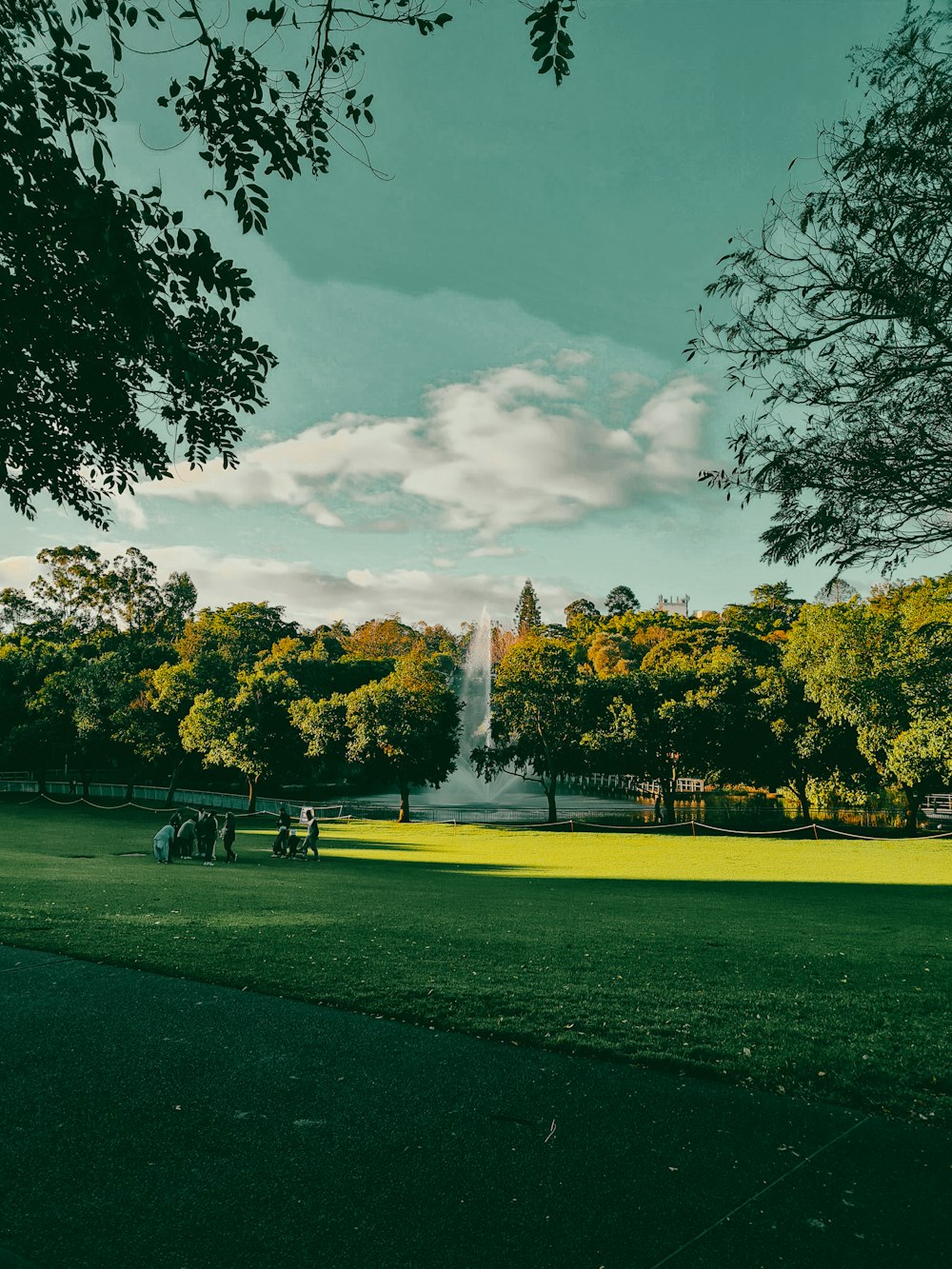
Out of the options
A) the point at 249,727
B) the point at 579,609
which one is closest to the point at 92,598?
the point at 249,727

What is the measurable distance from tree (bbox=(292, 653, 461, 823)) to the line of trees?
91 mm

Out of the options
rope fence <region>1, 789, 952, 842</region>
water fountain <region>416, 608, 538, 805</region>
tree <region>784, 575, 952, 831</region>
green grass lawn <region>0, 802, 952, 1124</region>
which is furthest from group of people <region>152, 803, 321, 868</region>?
water fountain <region>416, 608, 538, 805</region>

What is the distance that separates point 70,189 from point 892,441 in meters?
7.19

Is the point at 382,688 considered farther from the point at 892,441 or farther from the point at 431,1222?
the point at 431,1222

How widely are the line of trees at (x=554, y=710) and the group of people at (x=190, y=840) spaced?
16730mm

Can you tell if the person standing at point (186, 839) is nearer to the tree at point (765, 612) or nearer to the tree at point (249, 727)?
the tree at point (249, 727)

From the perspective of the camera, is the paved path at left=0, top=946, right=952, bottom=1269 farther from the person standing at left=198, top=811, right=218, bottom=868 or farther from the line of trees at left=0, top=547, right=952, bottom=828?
the line of trees at left=0, top=547, right=952, bottom=828

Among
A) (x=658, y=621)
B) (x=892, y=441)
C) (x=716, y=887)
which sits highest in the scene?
(x=658, y=621)

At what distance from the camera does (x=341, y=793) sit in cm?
6525

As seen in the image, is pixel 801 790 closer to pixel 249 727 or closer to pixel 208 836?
pixel 249 727

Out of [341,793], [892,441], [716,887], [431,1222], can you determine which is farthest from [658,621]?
[431,1222]

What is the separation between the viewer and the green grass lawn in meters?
5.91

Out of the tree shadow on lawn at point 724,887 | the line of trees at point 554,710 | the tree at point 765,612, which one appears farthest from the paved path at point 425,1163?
the tree at point 765,612

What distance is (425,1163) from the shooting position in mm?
4047
